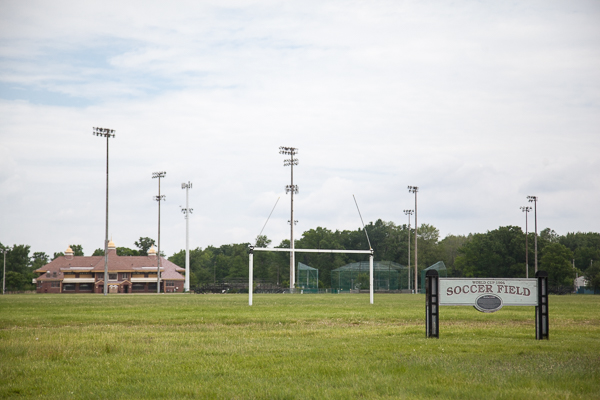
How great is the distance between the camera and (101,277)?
10438 cm

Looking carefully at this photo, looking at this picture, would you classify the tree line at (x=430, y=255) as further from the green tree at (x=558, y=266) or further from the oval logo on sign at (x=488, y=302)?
the oval logo on sign at (x=488, y=302)

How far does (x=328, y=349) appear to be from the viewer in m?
11.8

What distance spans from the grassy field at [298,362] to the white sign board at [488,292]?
88 cm

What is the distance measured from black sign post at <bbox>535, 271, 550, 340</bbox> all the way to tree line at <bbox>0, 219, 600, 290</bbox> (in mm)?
78575

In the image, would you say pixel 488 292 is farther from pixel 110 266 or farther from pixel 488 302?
pixel 110 266

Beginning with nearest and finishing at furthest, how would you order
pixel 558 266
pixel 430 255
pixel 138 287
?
1. pixel 558 266
2. pixel 138 287
3. pixel 430 255

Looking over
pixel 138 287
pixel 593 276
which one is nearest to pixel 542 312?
pixel 593 276

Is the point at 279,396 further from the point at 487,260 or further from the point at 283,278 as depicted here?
the point at 283,278

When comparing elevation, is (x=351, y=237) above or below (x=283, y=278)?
above

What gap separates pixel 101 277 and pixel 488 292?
326ft

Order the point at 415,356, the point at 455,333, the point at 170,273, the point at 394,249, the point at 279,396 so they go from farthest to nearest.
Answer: the point at 394,249 → the point at 170,273 → the point at 455,333 → the point at 415,356 → the point at 279,396

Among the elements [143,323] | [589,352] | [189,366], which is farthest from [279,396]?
[143,323]

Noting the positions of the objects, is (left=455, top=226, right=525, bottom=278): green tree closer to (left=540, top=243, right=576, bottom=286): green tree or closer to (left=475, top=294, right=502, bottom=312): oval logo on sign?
(left=540, top=243, right=576, bottom=286): green tree

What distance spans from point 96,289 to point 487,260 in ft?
226
